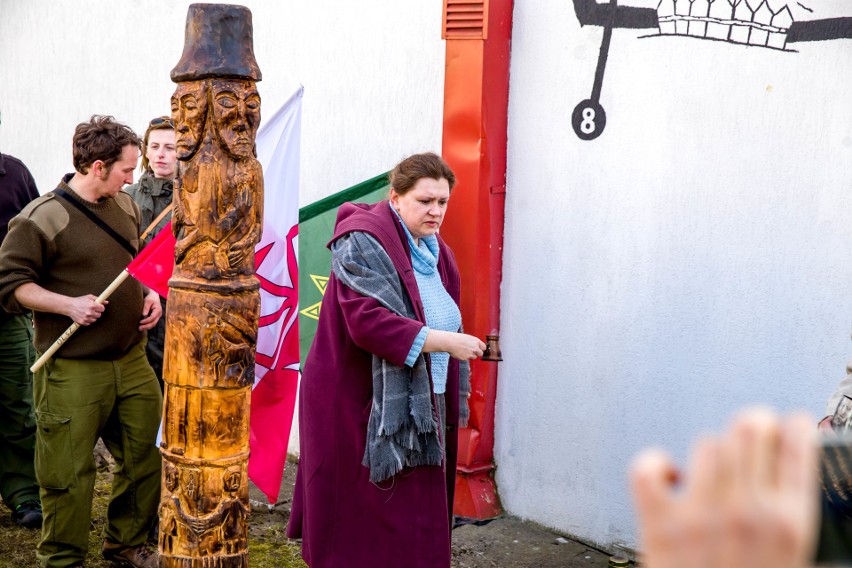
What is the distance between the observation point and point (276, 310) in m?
4.20

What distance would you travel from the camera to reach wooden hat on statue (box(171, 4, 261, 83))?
2.77 meters

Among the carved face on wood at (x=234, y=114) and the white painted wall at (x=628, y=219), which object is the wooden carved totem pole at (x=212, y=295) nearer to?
the carved face on wood at (x=234, y=114)

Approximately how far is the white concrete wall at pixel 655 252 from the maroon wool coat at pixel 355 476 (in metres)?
1.23

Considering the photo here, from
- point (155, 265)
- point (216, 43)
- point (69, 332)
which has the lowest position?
point (69, 332)

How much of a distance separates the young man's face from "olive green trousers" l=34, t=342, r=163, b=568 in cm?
70

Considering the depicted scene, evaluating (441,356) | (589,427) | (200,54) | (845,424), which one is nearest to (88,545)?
(441,356)

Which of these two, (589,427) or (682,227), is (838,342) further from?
(589,427)

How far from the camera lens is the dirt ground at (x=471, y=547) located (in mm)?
4445

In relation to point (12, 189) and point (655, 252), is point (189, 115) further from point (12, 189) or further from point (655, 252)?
point (12, 189)

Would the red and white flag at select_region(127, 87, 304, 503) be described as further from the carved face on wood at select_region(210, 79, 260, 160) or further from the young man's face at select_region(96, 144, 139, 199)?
the carved face on wood at select_region(210, 79, 260, 160)

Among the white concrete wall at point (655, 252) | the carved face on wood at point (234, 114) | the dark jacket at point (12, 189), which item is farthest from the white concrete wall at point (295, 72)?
the carved face on wood at point (234, 114)

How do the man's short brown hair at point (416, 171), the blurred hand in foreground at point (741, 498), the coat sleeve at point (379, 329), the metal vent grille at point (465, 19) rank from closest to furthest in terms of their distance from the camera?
1. the blurred hand in foreground at point (741, 498)
2. the coat sleeve at point (379, 329)
3. the man's short brown hair at point (416, 171)
4. the metal vent grille at point (465, 19)

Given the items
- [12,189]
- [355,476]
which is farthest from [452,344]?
[12,189]

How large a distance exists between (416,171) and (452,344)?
0.62m
